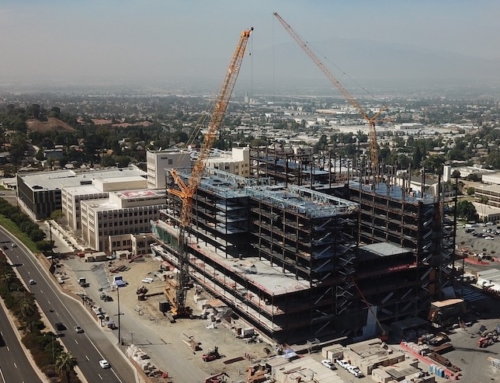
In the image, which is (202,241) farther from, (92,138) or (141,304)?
(92,138)

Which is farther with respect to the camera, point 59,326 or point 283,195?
point 283,195

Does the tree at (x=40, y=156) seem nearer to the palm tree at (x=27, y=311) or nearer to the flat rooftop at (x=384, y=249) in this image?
the palm tree at (x=27, y=311)

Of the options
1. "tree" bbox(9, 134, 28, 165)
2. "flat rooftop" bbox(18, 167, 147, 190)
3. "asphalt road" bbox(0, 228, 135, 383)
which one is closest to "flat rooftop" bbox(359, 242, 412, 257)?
"asphalt road" bbox(0, 228, 135, 383)

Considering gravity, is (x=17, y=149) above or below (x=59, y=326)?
above

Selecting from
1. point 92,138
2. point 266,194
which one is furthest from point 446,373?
point 92,138

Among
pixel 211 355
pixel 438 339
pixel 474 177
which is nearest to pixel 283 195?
pixel 211 355

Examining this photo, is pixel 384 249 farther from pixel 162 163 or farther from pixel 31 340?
pixel 162 163
